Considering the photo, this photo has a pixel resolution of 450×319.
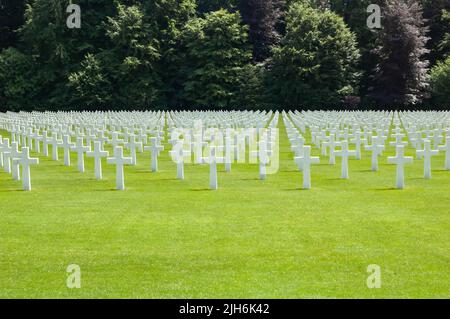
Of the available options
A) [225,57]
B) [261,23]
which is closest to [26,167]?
[225,57]

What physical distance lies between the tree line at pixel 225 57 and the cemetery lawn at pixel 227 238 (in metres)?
42.1

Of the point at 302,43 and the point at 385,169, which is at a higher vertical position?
the point at 302,43

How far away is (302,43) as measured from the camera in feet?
193

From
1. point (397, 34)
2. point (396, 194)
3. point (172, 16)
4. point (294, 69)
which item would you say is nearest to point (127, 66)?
point (172, 16)

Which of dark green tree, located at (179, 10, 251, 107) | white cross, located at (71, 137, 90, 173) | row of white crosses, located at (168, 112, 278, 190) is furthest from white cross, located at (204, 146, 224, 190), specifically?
dark green tree, located at (179, 10, 251, 107)

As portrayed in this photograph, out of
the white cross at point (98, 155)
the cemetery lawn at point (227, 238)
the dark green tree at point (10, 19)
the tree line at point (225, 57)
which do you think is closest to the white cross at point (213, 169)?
the cemetery lawn at point (227, 238)

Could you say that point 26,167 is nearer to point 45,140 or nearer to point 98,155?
point 98,155

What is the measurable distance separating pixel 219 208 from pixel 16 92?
172ft

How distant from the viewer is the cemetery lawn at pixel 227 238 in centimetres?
Answer: 807

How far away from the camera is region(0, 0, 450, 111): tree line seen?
57625mm

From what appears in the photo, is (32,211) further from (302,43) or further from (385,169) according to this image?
(302,43)

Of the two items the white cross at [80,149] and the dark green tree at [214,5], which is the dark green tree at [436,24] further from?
the white cross at [80,149]

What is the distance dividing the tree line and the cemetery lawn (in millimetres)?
42070

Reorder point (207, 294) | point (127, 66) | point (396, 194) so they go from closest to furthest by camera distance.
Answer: point (207, 294)
point (396, 194)
point (127, 66)
